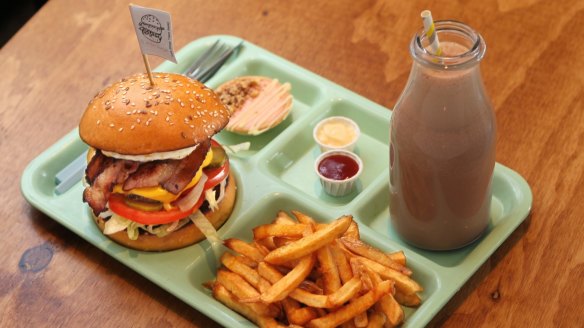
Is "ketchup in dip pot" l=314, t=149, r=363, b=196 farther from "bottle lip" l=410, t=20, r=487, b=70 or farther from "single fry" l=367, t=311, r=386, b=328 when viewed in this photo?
"bottle lip" l=410, t=20, r=487, b=70

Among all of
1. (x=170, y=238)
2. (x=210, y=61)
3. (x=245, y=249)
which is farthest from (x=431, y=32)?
(x=210, y=61)

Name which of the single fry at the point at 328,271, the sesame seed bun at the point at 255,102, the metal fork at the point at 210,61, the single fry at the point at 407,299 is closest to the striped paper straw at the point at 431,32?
the single fry at the point at 328,271

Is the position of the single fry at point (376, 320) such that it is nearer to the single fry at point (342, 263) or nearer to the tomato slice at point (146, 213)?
the single fry at point (342, 263)

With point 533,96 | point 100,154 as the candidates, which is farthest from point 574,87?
point 100,154

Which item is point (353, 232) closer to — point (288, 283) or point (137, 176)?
point (288, 283)

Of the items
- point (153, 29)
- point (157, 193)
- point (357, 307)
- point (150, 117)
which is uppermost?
point (153, 29)

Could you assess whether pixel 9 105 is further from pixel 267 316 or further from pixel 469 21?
pixel 469 21

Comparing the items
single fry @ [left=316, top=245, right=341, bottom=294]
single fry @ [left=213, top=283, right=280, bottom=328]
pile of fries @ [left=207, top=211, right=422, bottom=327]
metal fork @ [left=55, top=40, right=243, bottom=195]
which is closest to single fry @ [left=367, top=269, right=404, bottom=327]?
pile of fries @ [left=207, top=211, right=422, bottom=327]

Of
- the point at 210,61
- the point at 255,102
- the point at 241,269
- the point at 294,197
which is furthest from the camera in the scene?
the point at 210,61

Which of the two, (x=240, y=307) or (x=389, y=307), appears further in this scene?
(x=240, y=307)
